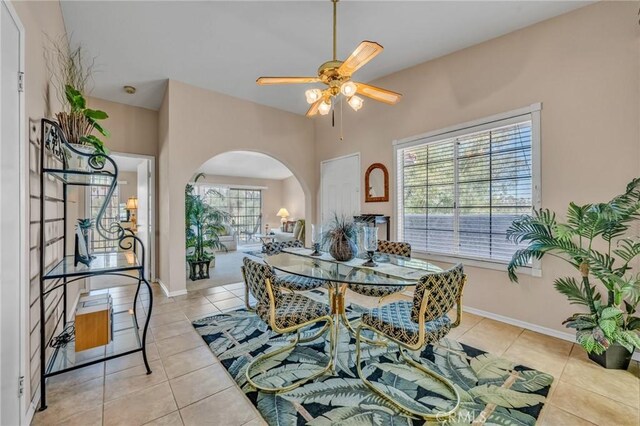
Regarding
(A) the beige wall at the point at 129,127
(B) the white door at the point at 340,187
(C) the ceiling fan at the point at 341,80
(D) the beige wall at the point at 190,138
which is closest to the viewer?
(C) the ceiling fan at the point at 341,80

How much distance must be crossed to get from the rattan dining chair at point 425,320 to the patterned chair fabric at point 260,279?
682 millimetres

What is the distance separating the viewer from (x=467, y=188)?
10.4ft

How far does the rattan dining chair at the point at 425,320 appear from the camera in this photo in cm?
150

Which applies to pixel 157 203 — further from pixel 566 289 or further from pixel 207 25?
pixel 566 289

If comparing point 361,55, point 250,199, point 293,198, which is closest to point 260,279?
point 361,55

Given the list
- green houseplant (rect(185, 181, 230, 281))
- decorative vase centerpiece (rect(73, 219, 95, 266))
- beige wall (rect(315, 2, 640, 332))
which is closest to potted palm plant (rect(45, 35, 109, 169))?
decorative vase centerpiece (rect(73, 219, 95, 266))

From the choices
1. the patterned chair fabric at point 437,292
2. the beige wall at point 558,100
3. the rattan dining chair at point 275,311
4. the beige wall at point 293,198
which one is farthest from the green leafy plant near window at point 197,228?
the beige wall at point 293,198

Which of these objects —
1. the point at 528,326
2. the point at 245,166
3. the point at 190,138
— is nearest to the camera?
the point at 528,326

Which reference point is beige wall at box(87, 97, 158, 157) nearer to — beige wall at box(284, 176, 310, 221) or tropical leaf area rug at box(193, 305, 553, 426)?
tropical leaf area rug at box(193, 305, 553, 426)

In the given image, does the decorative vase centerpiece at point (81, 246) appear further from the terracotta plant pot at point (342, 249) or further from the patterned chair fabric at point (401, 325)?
the patterned chair fabric at point (401, 325)

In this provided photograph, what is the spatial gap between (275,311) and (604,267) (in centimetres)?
246

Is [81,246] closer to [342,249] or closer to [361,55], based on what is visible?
[342,249]

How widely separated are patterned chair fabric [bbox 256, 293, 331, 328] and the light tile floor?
1.73ft

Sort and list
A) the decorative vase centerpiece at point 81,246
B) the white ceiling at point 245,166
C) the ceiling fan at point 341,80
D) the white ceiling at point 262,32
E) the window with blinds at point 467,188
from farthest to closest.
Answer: the white ceiling at point 245,166
the window with blinds at point 467,188
the white ceiling at point 262,32
the decorative vase centerpiece at point 81,246
the ceiling fan at point 341,80
